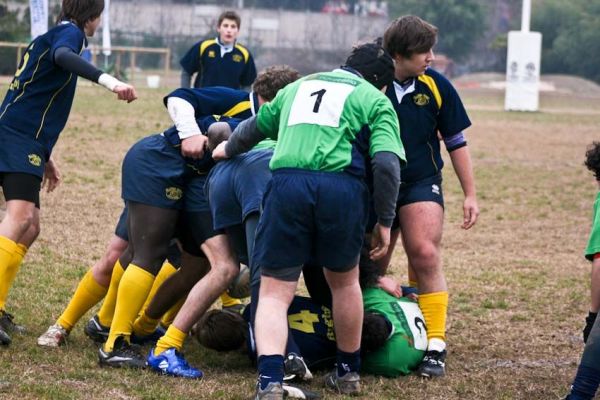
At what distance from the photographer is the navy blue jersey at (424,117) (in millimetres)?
5930

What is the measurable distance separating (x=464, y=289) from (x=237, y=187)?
3220 mm

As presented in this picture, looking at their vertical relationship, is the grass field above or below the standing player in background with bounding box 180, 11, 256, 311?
below

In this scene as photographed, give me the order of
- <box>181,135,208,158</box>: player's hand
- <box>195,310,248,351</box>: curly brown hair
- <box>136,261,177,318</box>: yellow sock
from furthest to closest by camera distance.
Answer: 1. <box>136,261,177,318</box>: yellow sock
2. <box>195,310,248,351</box>: curly brown hair
3. <box>181,135,208,158</box>: player's hand

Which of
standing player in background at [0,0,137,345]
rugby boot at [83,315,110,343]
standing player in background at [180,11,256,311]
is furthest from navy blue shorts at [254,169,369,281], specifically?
standing player in background at [180,11,256,311]

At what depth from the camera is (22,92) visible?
234 inches

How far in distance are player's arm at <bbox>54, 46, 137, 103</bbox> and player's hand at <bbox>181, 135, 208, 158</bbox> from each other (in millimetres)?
351

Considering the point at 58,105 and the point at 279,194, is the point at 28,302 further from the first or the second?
the point at 279,194

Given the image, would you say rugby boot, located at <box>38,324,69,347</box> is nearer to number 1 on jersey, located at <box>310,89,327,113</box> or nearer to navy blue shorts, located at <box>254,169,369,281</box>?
navy blue shorts, located at <box>254,169,369,281</box>

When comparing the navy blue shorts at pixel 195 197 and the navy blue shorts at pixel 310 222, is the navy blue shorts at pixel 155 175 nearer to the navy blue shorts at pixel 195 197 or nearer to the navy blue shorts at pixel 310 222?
the navy blue shorts at pixel 195 197

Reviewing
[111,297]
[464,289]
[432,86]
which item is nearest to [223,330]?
[111,297]

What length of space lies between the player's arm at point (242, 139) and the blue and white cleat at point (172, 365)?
1.00 metres

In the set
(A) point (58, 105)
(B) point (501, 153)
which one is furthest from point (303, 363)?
(B) point (501, 153)

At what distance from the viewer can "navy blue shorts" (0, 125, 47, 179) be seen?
19.1 ft

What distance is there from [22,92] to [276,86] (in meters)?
1.41
